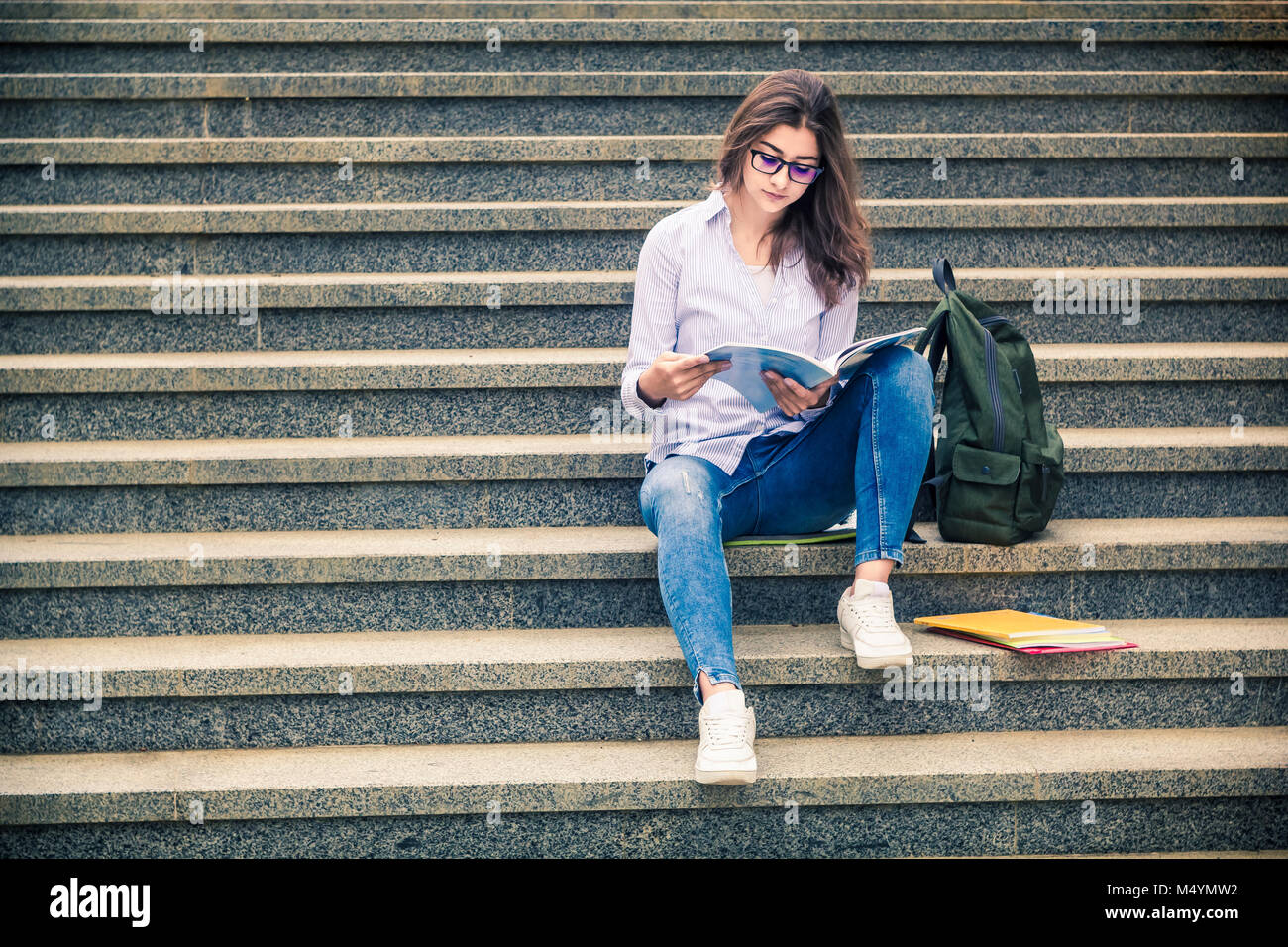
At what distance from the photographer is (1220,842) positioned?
7.14 ft

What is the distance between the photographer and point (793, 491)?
2.35 meters

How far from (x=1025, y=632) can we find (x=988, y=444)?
1.45ft

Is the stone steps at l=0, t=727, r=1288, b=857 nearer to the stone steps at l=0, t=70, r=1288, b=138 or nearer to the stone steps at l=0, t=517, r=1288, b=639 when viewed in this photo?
the stone steps at l=0, t=517, r=1288, b=639

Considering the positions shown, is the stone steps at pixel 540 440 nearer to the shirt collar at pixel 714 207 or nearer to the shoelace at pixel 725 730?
the shoelace at pixel 725 730

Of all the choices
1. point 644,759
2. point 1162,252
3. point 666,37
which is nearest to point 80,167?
point 666,37

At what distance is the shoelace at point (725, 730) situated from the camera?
198cm

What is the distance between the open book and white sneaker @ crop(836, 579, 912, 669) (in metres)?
0.45

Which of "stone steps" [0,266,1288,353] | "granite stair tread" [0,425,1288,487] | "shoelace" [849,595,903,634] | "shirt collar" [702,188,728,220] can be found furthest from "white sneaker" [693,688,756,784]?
"stone steps" [0,266,1288,353]

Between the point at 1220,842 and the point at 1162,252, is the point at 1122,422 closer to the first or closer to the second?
the point at 1162,252

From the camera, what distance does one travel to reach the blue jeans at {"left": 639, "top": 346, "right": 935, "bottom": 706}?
6.75 feet

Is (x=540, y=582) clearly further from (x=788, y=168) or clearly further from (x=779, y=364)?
(x=788, y=168)

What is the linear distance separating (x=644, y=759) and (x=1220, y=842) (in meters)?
1.20

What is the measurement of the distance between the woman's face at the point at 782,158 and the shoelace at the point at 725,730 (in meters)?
1.09

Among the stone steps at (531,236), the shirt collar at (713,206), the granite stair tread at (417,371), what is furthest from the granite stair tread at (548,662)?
the stone steps at (531,236)
